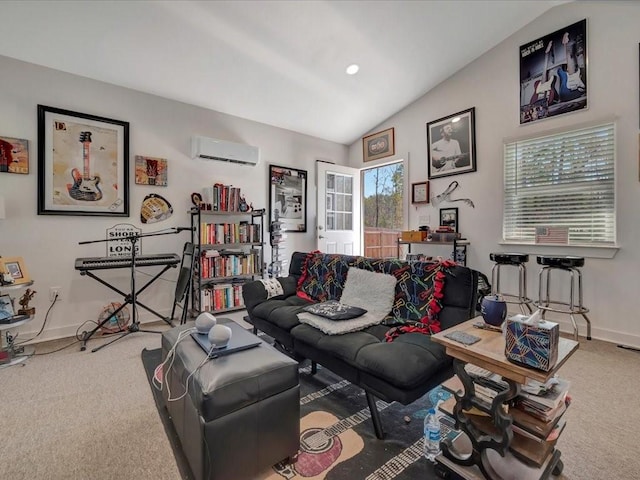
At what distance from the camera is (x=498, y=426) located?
114 centimetres

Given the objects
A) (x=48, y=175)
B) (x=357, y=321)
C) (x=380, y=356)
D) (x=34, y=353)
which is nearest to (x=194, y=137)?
(x=48, y=175)

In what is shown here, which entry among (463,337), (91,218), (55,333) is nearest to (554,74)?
(463,337)

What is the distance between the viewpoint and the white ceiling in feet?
8.29

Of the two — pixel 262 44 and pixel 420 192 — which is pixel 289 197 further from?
pixel 262 44

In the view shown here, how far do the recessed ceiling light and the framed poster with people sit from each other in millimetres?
1785

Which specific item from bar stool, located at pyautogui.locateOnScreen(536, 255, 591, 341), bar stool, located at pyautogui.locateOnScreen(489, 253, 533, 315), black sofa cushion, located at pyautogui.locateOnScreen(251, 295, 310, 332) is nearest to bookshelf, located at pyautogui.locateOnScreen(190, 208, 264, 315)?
black sofa cushion, located at pyautogui.locateOnScreen(251, 295, 310, 332)

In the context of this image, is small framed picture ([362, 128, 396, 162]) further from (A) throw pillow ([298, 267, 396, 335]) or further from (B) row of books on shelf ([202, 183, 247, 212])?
(A) throw pillow ([298, 267, 396, 335])

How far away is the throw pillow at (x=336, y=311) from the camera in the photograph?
6.55ft

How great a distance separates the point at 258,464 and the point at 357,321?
3.15 feet

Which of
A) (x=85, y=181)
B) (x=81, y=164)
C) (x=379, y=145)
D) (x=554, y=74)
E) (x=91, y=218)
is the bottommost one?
(x=91, y=218)

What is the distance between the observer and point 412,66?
3.61 meters

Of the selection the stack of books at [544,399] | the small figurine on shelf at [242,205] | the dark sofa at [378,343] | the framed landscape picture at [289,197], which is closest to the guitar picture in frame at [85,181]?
the small figurine on shelf at [242,205]

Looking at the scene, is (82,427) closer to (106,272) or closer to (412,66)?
(106,272)

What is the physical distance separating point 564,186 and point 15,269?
5093mm
